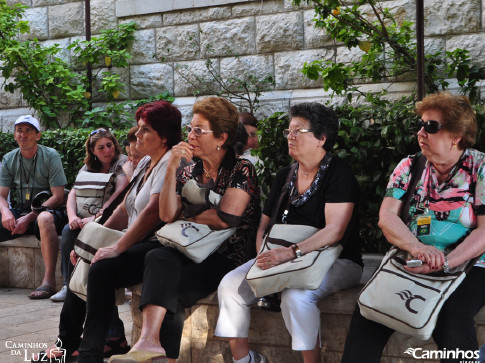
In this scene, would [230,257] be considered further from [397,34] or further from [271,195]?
[397,34]

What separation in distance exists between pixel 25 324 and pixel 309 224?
2.88m

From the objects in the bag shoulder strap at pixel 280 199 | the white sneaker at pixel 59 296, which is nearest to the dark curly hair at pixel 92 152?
the white sneaker at pixel 59 296

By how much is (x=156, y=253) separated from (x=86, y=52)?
635cm

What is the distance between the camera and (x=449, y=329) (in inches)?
136

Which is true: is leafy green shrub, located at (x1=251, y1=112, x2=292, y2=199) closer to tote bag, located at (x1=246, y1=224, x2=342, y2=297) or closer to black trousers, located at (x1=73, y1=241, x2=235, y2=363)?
black trousers, located at (x1=73, y1=241, x2=235, y2=363)

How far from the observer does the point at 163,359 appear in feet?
15.0

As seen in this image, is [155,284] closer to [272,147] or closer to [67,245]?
[272,147]

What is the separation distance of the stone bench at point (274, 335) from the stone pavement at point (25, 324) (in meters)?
0.93

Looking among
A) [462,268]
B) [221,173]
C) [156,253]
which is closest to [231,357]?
[156,253]

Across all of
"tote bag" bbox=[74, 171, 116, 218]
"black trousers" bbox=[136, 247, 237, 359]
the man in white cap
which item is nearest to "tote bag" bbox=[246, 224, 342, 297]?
"black trousers" bbox=[136, 247, 237, 359]

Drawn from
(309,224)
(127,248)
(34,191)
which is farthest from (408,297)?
(34,191)

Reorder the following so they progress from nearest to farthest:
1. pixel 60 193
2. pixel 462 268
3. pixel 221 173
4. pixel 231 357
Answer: pixel 462 268 < pixel 231 357 < pixel 221 173 < pixel 60 193

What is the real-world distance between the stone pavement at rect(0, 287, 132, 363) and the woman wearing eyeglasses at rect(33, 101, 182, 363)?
0.40 m

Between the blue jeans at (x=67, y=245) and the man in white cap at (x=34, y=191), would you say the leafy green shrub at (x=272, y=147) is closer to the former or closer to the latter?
the blue jeans at (x=67, y=245)
